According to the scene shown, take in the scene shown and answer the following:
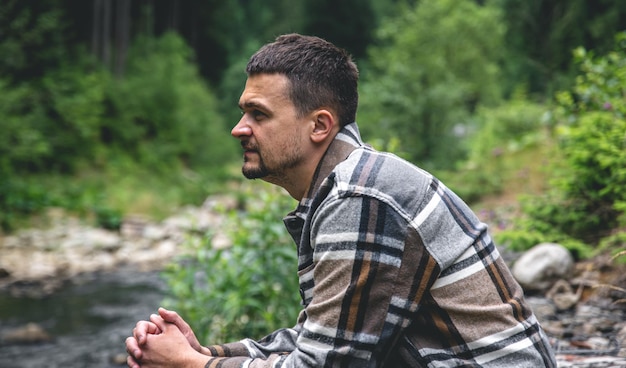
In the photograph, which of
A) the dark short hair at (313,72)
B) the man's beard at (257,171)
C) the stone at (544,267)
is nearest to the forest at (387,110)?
the stone at (544,267)

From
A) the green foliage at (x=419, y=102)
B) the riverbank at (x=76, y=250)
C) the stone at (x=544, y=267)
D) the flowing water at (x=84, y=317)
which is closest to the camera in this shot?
the stone at (x=544, y=267)

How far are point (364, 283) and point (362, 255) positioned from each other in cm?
7

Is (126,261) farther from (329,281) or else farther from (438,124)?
(329,281)

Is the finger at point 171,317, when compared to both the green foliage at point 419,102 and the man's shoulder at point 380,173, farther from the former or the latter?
the green foliage at point 419,102

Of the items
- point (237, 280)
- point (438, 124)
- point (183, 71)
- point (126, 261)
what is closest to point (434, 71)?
point (438, 124)

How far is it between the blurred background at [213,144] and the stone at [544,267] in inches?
4.7

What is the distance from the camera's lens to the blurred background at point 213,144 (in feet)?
14.8

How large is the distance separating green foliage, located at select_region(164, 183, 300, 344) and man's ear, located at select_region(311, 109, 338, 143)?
2.83 m

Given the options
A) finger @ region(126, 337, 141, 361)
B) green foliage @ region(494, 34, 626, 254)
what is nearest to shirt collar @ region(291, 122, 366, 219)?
finger @ region(126, 337, 141, 361)

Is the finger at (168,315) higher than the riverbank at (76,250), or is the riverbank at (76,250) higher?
the riverbank at (76,250)

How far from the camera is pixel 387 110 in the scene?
13.2m

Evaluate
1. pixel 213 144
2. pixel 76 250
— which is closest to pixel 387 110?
pixel 76 250

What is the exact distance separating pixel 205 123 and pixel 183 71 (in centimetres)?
223

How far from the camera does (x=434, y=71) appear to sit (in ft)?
46.8
